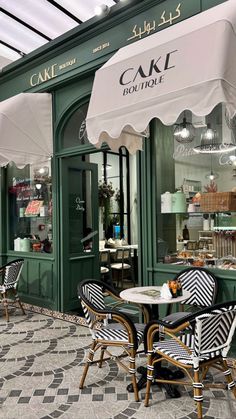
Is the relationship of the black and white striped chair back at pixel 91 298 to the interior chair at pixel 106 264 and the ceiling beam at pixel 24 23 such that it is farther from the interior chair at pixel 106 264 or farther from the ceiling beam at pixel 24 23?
the ceiling beam at pixel 24 23

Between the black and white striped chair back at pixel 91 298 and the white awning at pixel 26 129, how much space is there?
2778mm

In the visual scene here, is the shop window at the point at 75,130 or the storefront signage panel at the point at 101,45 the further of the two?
the shop window at the point at 75,130

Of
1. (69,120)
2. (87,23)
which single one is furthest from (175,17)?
(69,120)

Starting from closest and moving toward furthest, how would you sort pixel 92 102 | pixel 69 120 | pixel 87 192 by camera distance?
1. pixel 92 102
2. pixel 69 120
3. pixel 87 192

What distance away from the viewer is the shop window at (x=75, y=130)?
5645 mm

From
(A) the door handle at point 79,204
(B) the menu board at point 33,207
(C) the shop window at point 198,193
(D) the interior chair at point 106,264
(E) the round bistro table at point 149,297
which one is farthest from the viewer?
(D) the interior chair at point 106,264

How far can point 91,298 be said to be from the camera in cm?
355

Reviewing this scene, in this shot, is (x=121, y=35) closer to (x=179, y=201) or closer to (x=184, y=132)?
(x=184, y=132)

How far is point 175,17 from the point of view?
419 cm

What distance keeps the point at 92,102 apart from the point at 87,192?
2.68 meters

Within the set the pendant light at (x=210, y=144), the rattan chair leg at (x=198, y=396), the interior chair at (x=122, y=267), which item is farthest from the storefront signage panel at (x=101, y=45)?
the interior chair at (x=122, y=267)

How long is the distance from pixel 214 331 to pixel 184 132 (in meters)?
2.72

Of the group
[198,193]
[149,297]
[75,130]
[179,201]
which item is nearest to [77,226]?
[75,130]

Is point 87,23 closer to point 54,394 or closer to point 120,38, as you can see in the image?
point 120,38
